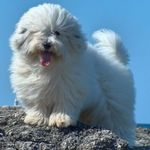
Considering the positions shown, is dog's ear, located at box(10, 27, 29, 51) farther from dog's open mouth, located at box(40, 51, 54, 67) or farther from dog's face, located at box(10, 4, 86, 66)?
dog's open mouth, located at box(40, 51, 54, 67)

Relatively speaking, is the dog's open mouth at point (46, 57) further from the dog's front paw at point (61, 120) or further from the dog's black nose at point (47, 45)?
the dog's front paw at point (61, 120)

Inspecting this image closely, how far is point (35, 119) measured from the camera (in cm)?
766

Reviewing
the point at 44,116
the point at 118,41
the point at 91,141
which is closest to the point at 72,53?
the point at 44,116

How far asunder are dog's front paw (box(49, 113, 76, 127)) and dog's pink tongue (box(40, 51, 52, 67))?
594 millimetres

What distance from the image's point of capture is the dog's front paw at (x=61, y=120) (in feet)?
24.4

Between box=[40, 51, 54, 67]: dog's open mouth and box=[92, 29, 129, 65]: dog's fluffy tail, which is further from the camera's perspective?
box=[92, 29, 129, 65]: dog's fluffy tail

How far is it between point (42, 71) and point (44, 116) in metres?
0.52

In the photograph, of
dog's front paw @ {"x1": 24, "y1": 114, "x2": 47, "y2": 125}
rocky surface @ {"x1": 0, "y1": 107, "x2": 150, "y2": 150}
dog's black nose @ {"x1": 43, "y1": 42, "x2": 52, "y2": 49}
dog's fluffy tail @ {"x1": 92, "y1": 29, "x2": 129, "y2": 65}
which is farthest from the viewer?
dog's fluffy tail @ {"x1": 92, "y1": 29, "x2": 129, "y2": 65}

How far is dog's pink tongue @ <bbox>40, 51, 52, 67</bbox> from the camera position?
293 inches

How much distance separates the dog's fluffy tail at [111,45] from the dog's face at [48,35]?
142 cm

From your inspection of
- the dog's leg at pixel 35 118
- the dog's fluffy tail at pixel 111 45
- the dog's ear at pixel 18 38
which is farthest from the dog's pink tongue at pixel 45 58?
the dog's fluffy tail at pixel 111 45

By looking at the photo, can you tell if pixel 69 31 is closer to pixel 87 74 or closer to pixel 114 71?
pixel 87 74

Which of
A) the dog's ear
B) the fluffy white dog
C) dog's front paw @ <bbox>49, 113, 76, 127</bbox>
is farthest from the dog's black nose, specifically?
dog's front paw @ <bbox>49, 113, 76, 127</bbox>

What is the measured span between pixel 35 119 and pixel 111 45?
2.31m
